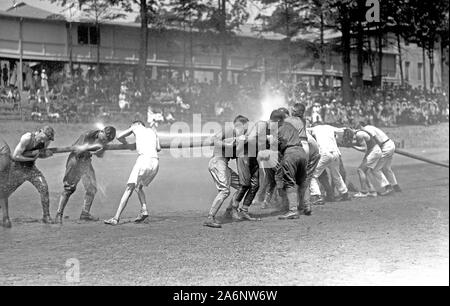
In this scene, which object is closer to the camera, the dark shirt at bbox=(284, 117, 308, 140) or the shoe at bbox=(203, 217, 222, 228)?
the shoe at bbox=(203, 217, 222, 228)

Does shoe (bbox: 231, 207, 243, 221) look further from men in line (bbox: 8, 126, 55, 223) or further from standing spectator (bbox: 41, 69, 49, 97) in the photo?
standing spectator (bbox: 41, 69, 49, 97)

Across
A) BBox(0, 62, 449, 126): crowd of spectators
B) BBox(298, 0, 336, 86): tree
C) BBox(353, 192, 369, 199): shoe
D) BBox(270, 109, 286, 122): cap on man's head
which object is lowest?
BBox(353, 192, 369, 199): shoe

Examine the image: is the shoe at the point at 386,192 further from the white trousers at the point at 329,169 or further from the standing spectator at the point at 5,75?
the standing spectator at the point at 5,75

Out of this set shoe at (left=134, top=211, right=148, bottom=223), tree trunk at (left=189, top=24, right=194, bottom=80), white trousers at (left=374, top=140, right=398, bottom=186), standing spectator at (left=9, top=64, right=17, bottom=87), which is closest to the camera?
standing spectator at (left=9, top=64, right=17, bottom=87)

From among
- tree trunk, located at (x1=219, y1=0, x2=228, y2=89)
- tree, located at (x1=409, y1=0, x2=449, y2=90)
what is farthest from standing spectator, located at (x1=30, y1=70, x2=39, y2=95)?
tree, located at (x1=409, y1=0, x2=449, y2=90)

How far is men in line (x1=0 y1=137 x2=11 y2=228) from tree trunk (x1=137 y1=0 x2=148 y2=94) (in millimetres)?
1641

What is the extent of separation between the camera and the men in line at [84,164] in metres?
6.65

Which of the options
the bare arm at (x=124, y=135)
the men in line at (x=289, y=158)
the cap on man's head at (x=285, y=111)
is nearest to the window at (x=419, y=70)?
→ the cap on man's head at (x=285, y=111)

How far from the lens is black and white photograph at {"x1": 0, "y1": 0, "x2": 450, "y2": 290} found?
19.7 ft

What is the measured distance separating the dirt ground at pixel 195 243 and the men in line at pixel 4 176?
116 millimetres

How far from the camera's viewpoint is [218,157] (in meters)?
7.12

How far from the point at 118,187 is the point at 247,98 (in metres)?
2.13

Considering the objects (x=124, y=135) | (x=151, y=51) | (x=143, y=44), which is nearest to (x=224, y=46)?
(x=151, y=51)

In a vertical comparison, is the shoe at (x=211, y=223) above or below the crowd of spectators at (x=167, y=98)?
below
